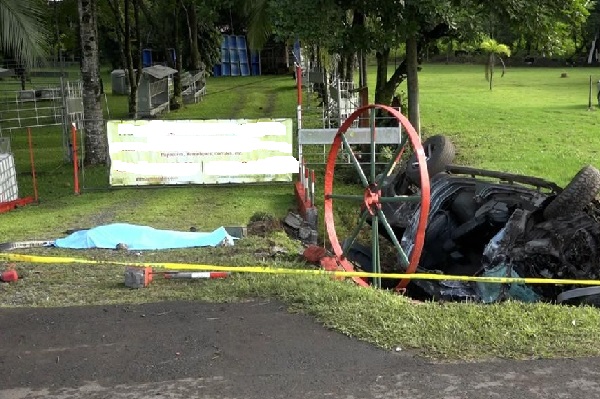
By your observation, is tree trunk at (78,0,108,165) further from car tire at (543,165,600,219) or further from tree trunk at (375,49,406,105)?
car tire at (543,165,600,219)

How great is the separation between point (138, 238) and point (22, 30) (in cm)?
796

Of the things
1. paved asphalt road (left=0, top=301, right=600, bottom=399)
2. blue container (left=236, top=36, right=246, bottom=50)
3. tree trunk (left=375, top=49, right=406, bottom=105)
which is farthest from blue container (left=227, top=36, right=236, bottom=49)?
paved asphalt road (left=0, top=301, right=600, bottom=399)

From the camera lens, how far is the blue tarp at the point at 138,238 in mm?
8633

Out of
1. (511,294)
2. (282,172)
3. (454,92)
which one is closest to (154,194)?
(282,172)

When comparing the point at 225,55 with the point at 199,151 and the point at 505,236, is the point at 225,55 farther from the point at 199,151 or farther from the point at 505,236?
the point at 505,236

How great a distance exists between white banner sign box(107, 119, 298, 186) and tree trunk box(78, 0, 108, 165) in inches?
79.7

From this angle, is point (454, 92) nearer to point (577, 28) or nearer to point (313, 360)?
point (577, 28)

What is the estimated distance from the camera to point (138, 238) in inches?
354

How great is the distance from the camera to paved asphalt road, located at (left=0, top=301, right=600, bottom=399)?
13.9ft

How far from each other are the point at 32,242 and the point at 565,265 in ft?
20.3

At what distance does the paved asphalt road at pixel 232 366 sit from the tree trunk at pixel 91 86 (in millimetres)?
11066

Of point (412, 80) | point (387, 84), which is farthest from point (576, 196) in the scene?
point (387, 84)

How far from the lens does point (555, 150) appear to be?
712 inches

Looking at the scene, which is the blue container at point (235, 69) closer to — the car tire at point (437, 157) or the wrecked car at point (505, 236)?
the car tire at point (437, 157)
